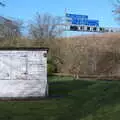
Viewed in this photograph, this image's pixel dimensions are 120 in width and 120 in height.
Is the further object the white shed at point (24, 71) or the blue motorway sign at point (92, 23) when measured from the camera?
the blue motorway sign at point (92, 23)

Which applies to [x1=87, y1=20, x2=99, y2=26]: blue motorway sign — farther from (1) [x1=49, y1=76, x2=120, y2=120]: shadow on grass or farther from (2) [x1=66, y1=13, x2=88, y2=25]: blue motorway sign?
(1) [x1=49, y1=76, x2=120, y2=120]: shadow on grass

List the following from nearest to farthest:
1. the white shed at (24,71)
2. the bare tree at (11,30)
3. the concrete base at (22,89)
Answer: the concrete base at (22,89) → the white shed at (24,71) → the bare tree at (11,30)

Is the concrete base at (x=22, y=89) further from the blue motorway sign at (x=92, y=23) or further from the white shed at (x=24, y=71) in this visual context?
Answer: the blue motorway sign at (x=92, y=23)

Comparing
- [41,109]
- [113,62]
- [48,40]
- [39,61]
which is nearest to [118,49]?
[113,62]

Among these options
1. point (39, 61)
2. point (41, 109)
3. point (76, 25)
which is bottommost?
point (41, 109)

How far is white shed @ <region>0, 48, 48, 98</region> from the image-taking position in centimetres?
2798

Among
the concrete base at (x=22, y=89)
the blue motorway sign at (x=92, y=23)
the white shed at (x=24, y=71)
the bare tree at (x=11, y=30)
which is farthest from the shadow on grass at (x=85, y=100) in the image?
the blue motorway sign at (x=92, y=23)

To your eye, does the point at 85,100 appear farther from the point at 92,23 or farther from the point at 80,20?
the point at 92,23

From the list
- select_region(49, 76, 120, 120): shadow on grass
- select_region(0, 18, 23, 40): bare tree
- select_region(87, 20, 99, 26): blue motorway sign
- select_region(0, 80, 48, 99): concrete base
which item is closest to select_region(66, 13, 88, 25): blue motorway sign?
select_region(87, 20, 99, 26): blue motorway sign

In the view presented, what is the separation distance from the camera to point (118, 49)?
54.1 metres

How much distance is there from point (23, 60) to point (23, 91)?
205 cm

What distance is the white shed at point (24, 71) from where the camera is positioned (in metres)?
28.0

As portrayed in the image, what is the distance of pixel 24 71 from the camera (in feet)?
93.6

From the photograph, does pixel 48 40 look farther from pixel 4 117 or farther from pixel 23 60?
pixel 4 117
